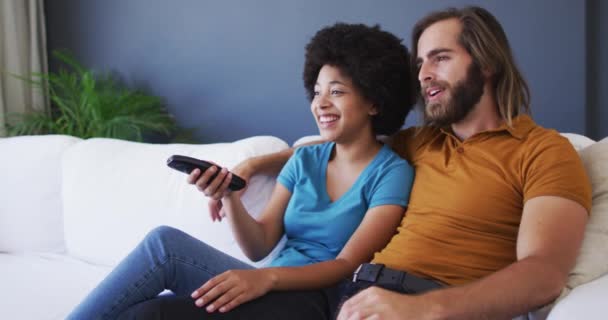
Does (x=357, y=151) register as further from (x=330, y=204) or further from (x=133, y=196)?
(x=133, y=196)

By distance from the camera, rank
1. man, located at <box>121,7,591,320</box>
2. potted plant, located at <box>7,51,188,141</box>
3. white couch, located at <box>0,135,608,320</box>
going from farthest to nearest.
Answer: potted plant, located at <box>7,51,188,141</box> → white couch, located at <box>0,135,608,320</box> → man, located at <box>121,7,591,320</box>

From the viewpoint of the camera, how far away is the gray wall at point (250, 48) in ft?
7.57

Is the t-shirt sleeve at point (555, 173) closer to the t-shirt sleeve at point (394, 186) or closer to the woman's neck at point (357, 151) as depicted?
the t-shirt sleeve at point (394, 186)

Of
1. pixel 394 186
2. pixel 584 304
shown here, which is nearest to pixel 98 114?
pixel 394 186

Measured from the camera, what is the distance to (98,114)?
283cm

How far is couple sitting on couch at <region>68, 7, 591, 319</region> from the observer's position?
1.16 meters

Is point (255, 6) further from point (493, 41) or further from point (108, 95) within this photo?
point (493, 41)

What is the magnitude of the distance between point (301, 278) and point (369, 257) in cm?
19

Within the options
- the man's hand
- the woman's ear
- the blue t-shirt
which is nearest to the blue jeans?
the blue t-shirt

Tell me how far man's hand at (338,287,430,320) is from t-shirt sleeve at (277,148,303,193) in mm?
547

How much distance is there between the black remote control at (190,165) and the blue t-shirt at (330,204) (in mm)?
175

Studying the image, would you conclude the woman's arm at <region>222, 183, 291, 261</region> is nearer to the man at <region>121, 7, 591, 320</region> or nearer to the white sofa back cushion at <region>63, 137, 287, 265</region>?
the man at <region>121, 7, 591, 320</region>

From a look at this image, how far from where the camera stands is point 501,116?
4.83ft

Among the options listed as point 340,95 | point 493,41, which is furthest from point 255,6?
point 493,41
